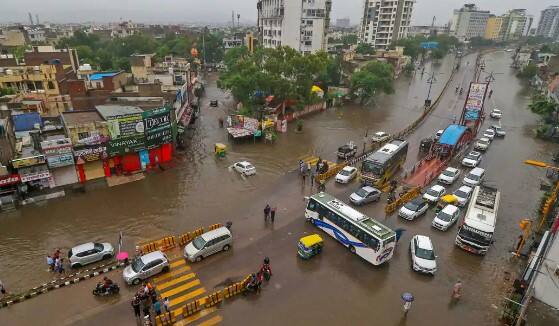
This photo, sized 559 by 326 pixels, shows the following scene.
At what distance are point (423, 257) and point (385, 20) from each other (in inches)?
5571

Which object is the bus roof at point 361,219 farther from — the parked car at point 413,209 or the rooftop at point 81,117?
the rooftop at point 81,117

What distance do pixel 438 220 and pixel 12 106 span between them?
46.4m

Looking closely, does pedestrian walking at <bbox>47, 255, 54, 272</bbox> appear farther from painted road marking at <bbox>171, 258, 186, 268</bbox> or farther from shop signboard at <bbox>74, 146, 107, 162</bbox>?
shop signboard at <bbox>74, 146, 107, 162</bbox>

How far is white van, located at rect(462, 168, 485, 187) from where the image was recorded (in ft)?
107

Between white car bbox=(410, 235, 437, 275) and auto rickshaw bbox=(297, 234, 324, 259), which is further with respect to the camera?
auto rickshaw bbox=(297, 234, 324, 259)

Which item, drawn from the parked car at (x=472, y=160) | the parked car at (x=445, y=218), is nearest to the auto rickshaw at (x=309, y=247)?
the parked car at (x=445, y=218)

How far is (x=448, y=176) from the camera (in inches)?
1330

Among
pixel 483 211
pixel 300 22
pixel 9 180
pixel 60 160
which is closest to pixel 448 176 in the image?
pixel 483 211

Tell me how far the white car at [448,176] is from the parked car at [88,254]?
30146mm

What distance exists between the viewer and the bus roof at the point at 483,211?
76.4 ft

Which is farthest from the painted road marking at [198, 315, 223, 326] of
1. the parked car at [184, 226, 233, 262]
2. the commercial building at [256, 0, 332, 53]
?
the commercial building at [256, 0, 332, 53]

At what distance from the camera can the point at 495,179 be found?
116ft

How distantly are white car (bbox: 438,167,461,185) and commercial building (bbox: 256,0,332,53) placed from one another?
58.7m

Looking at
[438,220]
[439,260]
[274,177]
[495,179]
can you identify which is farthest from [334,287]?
[495,179]
